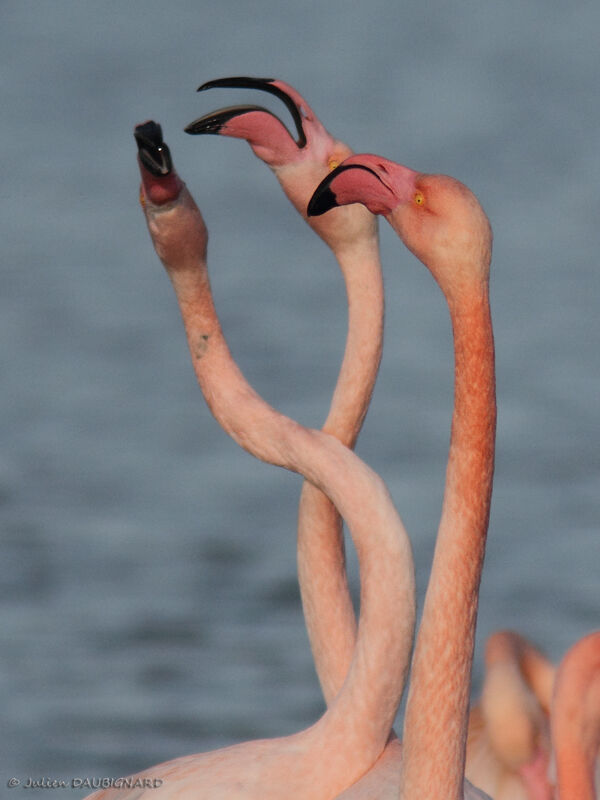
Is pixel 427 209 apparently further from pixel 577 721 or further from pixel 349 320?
pixel 577 721

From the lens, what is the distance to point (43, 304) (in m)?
13.5

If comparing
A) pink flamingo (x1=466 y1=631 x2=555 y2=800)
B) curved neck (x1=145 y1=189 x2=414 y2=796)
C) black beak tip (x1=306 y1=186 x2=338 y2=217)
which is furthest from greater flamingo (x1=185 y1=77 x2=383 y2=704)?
pink flamingo (x1=466 y1=631 x2=555 y2=800)

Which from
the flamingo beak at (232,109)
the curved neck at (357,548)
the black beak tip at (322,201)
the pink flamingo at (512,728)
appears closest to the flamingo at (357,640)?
the curved neck at (357,548)

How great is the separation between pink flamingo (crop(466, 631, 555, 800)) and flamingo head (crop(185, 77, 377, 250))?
165 cm

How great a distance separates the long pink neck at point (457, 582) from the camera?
398 cm

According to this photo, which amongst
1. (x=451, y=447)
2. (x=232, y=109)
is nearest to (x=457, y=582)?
(x=451, y=447)

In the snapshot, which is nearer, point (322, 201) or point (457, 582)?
point (457, 582)

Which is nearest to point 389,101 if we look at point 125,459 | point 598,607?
point 125,459

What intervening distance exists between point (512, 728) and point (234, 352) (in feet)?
21.4

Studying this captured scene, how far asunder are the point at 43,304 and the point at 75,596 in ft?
13.3

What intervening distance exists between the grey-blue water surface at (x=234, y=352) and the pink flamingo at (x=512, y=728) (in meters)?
2.21

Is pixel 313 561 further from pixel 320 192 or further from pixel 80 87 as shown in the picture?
pixel 80 87

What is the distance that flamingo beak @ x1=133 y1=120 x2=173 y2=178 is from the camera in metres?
4.48

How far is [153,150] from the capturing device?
178 inches
